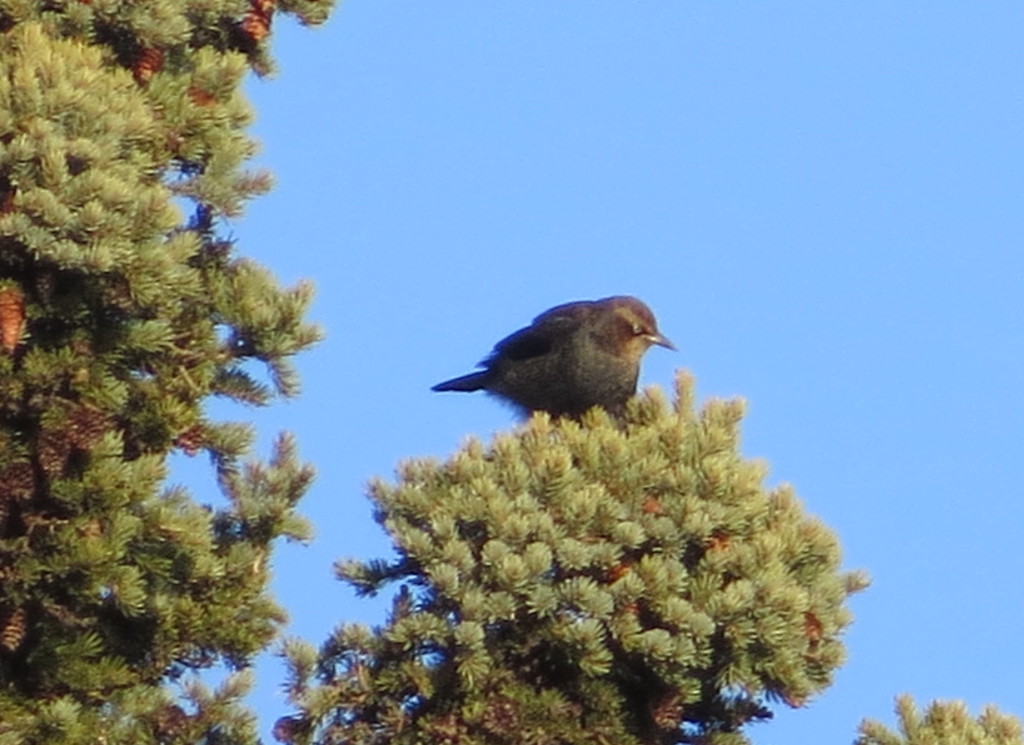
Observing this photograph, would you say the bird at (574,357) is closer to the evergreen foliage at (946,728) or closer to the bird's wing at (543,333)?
the bird's wing at (543,333)

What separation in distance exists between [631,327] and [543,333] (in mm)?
446

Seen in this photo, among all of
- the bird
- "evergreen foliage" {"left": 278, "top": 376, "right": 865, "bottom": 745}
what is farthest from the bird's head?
"evergreen foliage" {"left": 278, "top": 376, "right": 865, "bottom": 745}

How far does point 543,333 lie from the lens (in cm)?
907

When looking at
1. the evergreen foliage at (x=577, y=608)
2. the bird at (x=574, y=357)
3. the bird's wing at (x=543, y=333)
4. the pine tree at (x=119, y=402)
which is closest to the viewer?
the pine tree at (x=119, y=402)

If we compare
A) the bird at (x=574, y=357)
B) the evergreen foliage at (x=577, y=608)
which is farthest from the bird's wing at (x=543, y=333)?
the evergreen foliage at (x=577, y=608)

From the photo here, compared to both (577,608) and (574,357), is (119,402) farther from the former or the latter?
(574,357)

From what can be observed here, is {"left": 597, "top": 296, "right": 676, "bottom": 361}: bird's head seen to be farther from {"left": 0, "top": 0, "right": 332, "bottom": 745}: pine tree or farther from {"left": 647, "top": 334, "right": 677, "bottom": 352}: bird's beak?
{"left": 0, "top": 0, "right": 332, "bottom": 745}: pine tree

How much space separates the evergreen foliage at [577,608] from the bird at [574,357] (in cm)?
384

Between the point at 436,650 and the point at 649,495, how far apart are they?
2.07 feet

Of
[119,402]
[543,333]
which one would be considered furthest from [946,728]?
[543,333]

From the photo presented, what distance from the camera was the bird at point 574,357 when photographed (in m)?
8.51

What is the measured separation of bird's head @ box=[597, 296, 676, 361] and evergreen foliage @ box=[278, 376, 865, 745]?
4274 millimetres

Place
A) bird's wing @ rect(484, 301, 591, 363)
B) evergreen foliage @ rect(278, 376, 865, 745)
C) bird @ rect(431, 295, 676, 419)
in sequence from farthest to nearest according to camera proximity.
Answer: bird's wing @ rect(484, 301, 591, 363)
bird @ rect(431, 295, 676, 419)
evergreen foliage @ rect(278, 376, 865, 745)

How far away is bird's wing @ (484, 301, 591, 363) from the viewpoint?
29.5ft
